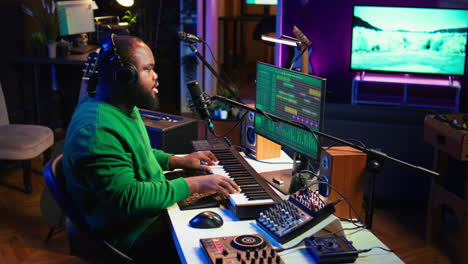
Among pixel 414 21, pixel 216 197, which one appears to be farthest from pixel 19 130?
pixel 414 21

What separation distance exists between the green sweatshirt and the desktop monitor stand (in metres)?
0.44

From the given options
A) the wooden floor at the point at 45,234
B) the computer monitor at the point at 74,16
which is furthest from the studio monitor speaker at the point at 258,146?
the computer monitor at the point at 74,16

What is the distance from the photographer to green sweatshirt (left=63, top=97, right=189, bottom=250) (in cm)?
182

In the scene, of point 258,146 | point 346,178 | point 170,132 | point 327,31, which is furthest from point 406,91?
point 346,178

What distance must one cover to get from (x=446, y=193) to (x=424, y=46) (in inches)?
76.4

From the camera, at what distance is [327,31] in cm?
544

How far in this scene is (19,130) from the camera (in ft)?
13.8

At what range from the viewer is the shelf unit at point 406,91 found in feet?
15.7

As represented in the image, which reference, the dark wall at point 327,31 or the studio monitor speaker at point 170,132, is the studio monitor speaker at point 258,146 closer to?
the studio monitor speaker at point 170,132

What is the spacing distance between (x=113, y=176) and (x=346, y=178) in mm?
856

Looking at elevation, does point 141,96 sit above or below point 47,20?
below

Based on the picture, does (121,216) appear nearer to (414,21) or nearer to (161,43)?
(414,21)

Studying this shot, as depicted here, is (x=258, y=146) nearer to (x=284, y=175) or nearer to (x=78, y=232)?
(x=284, y=175)

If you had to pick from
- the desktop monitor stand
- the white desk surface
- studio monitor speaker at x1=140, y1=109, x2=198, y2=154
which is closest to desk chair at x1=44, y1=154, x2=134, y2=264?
the white desk surface
